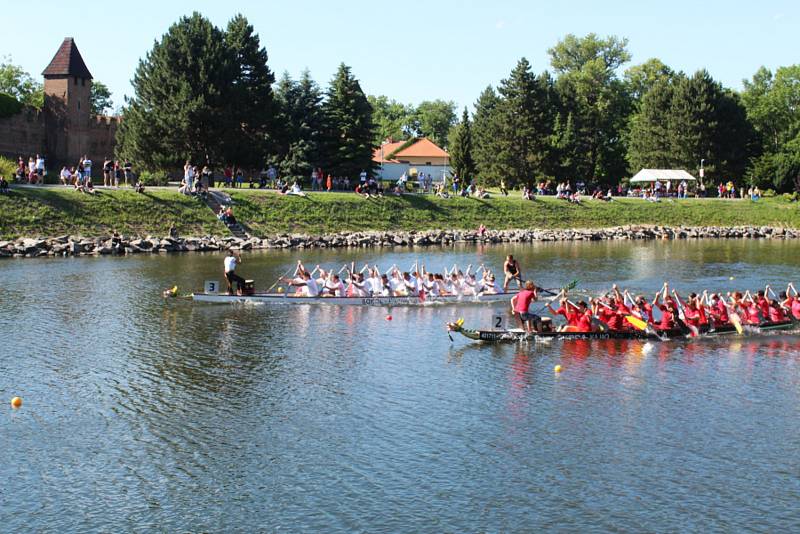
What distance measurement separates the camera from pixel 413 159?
397 feet

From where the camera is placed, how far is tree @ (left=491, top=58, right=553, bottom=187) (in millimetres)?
80812

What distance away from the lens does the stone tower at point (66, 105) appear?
77438mm

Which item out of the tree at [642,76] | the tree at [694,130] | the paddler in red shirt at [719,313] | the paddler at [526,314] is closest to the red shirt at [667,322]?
the paddler in red shirt at [719,313]

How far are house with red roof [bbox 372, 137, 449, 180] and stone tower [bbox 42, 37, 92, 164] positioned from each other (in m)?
39.9

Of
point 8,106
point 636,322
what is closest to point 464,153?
point 8,106

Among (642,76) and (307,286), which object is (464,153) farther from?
(307,286)

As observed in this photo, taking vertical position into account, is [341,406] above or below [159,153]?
below

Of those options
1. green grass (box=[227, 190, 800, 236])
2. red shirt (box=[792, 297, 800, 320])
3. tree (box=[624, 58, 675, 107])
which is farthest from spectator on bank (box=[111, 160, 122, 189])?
tree (box=[624, 58, 675, 107])

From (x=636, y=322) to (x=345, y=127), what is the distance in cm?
4539

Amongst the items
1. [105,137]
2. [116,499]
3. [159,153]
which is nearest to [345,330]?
[116,499]

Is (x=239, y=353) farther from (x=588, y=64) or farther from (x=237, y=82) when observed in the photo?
(x=588, y=64)

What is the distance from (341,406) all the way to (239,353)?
6.16 meters

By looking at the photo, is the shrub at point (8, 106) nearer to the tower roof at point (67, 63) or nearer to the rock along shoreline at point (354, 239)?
the tower roof at point (67, 63)

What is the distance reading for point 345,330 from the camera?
1146 inches
